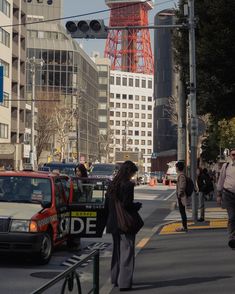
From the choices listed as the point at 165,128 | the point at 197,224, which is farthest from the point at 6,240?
the point at 165,128

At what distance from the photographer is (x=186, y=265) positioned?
1053 centimetres

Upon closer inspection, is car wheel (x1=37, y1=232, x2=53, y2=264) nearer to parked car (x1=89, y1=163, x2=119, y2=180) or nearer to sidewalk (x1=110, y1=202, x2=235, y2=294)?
sidewalk (x1=110, y1=202, x2=235, y2=294)

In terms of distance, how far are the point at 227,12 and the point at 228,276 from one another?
1132 centimetres

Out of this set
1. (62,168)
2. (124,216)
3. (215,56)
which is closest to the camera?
(124,216)

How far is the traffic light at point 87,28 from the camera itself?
17844mm

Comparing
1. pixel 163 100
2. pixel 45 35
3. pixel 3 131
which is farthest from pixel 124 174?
pixel 163 100

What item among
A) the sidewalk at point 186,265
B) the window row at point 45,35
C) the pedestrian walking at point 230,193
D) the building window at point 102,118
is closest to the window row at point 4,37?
the window row at point 45,35

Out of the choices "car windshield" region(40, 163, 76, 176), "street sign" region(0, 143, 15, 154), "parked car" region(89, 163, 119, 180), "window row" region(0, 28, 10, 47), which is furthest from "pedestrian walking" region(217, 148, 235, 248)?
"window row" region(0, 28, 10, 47)

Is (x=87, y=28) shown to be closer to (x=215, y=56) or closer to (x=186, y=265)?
(x=215, y=56)

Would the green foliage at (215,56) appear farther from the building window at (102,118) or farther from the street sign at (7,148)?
the building window at (102,118)

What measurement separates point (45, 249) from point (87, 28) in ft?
28.6

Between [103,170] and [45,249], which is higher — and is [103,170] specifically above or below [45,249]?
above

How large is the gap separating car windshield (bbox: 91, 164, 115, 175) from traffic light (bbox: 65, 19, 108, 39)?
2219cm

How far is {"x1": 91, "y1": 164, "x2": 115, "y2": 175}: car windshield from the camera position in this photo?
1578 inches
